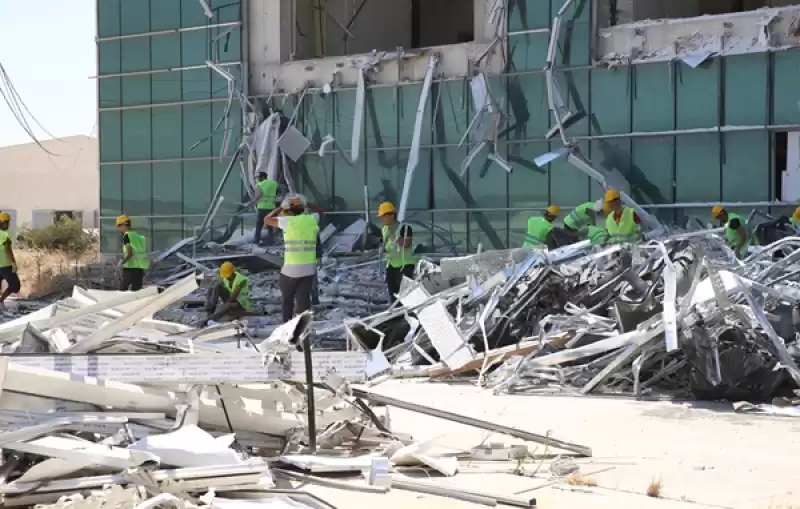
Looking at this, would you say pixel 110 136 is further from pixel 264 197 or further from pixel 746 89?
pixel 746 89

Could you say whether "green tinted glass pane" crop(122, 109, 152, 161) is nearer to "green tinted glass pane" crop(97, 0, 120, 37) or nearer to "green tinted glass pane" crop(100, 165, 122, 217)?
"green tinted glass pane" crop(100, 165, 122, 217)

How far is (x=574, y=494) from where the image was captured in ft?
20.7

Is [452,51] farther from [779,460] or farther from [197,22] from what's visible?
[779,460]

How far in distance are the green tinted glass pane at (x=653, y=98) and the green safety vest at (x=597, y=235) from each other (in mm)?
3718

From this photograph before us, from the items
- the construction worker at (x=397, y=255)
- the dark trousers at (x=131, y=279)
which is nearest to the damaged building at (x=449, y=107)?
the construction worker at (x=397, y=255)

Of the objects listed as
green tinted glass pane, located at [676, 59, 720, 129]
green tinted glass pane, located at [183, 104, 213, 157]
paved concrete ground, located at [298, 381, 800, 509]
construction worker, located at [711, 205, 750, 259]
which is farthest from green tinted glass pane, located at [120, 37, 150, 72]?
paved concrete ground, located at [298, 381, 800, 509]

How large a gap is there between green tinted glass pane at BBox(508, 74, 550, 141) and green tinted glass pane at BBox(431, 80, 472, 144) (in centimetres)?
90

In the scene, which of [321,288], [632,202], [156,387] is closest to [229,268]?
[321,288]

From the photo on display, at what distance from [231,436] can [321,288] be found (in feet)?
43.3

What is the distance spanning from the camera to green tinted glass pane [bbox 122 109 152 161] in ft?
84.6

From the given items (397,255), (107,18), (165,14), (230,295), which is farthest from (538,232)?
(107,18)

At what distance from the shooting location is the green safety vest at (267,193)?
22219 mm

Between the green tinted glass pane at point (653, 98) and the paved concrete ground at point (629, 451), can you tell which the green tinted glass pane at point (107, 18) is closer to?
the green tinted glass pane at point (653, 98)

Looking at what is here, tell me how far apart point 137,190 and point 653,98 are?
12415mm
